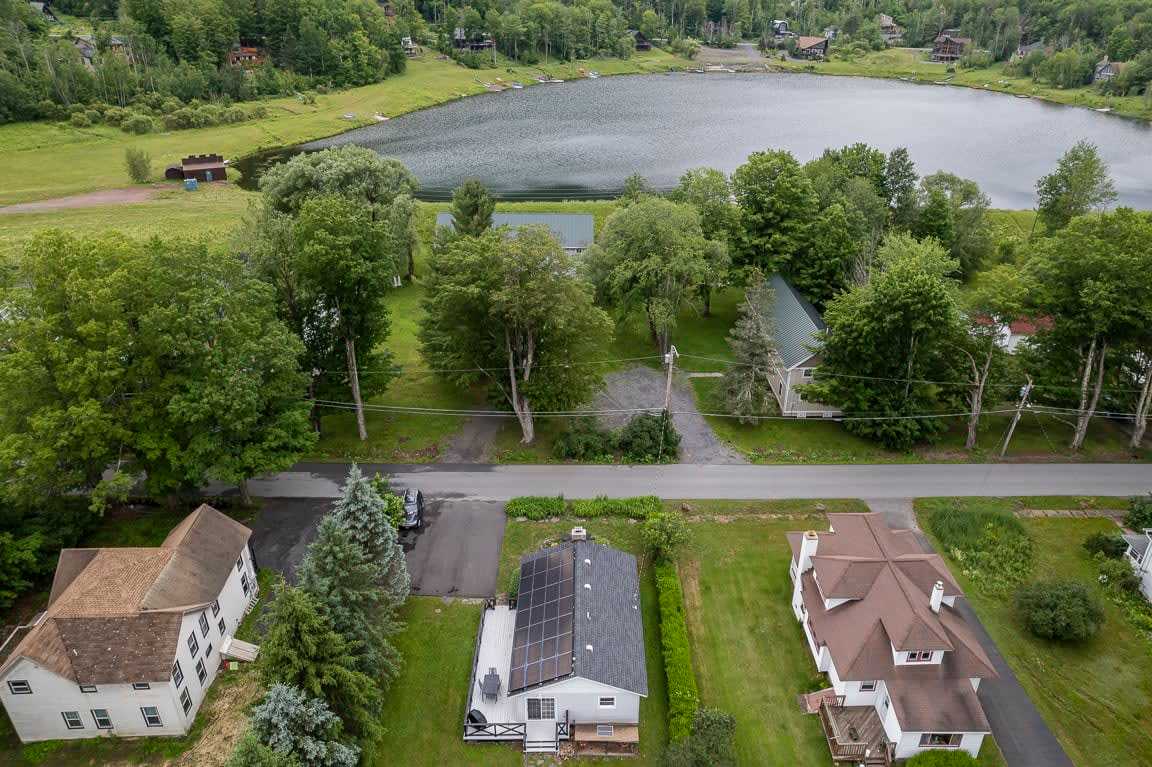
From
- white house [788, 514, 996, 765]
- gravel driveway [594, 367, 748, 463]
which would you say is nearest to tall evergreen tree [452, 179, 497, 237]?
gravel driveway [594, 367, 748, 463]

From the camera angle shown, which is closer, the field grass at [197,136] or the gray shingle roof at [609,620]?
the gray shingle roof at [609,620]

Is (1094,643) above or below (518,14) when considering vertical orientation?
below

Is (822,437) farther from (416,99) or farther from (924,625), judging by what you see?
(416,99)

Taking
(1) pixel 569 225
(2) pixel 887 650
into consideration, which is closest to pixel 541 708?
(2) pixel 887 650

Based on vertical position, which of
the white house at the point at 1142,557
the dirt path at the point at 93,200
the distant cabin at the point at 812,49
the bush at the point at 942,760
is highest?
the distant cabin at the point at 812,49

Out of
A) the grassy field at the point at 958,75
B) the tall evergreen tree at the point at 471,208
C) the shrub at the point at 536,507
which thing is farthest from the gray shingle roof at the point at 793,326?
the grassy field at the point at 958,75

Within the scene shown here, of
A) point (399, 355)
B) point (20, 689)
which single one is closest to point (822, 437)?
point (399, 355)

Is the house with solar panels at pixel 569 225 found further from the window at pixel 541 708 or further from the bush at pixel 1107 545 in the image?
the window at pixel 541 708
